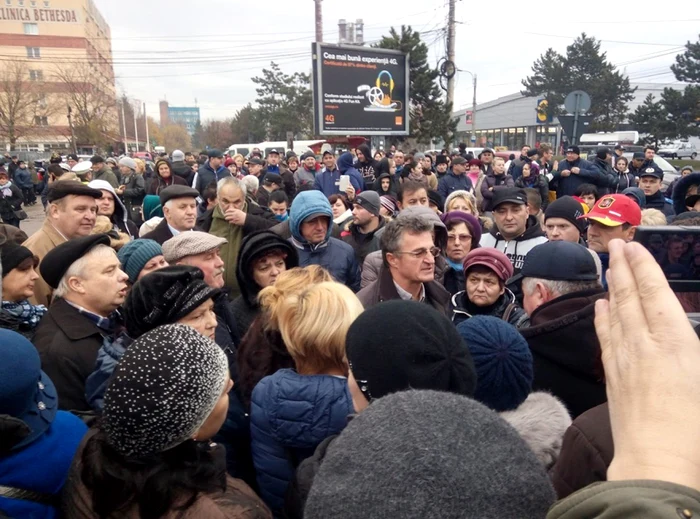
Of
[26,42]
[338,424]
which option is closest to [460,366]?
[338,424]

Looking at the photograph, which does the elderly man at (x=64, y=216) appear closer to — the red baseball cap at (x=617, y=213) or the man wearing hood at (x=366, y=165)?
the red baseball cap at (x=617, y=213)

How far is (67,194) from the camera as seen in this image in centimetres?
391

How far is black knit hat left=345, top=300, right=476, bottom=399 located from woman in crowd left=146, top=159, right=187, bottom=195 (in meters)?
8.60

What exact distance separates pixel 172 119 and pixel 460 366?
183 metres

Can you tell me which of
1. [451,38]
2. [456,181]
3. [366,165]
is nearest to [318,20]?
[451,38]

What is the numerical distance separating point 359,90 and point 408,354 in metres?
16.0

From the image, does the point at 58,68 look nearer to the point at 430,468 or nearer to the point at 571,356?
→ the point at 571,356

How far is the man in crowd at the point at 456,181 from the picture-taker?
9.05m

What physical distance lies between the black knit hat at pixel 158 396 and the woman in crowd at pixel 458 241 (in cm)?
285

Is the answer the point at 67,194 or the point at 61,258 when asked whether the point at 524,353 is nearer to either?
the point at 61,258

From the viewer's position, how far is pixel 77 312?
8.44ft

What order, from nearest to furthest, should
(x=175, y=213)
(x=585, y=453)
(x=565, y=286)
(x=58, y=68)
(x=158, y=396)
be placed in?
1. (x=585, y=453)
2. (x=158, y=396)
3. (x=565, y=286)
4. (x=175, y=213)
5. (x=58, y=68)

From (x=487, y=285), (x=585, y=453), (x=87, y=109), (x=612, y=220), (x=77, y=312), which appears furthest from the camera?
(x=87, y=109)

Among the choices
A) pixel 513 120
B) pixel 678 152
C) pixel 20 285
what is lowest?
pixel 20 285
